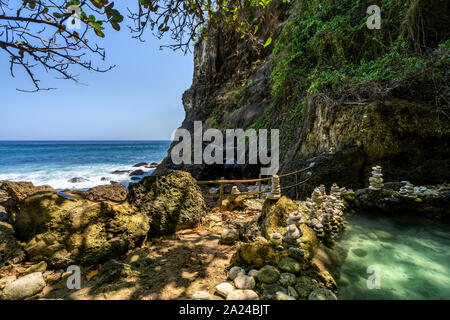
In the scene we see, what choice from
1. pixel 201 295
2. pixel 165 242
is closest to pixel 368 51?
pixel 165 242

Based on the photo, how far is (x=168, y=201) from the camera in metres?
3.34

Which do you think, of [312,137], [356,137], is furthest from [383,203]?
[312,137]

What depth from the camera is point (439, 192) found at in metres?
3.72

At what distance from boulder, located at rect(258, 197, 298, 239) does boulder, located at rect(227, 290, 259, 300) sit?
1055mm

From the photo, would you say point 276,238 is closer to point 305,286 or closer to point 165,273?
point 305,286

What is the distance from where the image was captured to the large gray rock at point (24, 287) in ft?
6.12

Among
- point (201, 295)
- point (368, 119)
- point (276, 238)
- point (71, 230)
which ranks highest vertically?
point (368, 119)

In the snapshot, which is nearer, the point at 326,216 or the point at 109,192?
the point at 326,216

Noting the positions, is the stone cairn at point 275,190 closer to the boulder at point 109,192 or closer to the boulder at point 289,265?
the boulder at point 289,265

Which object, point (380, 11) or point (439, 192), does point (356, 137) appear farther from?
point (380, 11)

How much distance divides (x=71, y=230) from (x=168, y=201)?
134 centimetres

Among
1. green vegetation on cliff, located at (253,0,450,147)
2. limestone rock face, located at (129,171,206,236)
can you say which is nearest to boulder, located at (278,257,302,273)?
limestone rock face, located at (129,171,206,236)

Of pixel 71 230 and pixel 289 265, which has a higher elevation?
pixel 71 230
